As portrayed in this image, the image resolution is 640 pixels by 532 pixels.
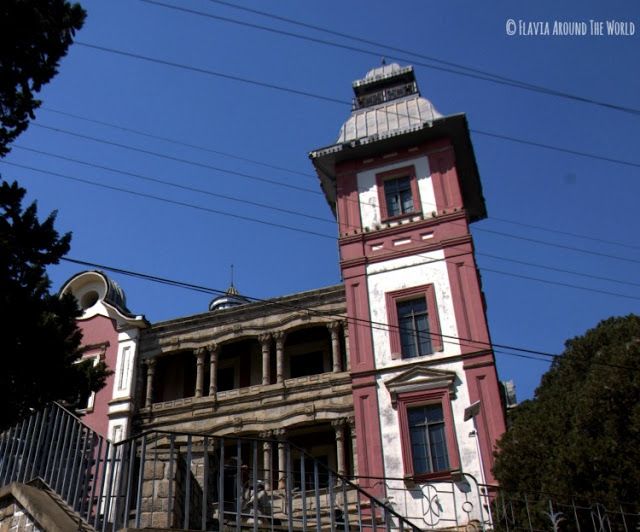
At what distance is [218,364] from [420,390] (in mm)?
8718

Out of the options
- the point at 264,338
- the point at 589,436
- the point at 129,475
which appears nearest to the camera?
the point at 129,475

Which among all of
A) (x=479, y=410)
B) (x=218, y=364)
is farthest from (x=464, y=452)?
(x=218, y=364)

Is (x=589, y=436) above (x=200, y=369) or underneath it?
underneath

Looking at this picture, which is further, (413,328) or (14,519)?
(413,328)

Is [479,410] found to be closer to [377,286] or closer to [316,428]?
[377,286]

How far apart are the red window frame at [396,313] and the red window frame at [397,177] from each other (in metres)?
2.71

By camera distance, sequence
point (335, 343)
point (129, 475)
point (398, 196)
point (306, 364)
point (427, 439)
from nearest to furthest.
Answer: point (129, 475)
point (427, 439)
point (335, 343)
point (398, 196)
point (306, 364)

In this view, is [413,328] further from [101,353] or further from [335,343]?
[101,353]

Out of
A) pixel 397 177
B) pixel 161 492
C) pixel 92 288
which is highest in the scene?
pixel 397 177

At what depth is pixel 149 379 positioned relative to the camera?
928 inches

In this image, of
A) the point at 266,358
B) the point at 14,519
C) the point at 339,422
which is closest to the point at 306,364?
the point at 266,358

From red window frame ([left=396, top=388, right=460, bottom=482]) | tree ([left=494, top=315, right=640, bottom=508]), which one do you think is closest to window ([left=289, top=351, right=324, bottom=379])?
red window frame ([left=396, top=388, right=460, bottom=482])

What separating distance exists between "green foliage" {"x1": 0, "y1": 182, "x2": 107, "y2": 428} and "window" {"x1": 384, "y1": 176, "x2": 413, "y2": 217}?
43.9 feet

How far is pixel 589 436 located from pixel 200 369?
14.0 m
